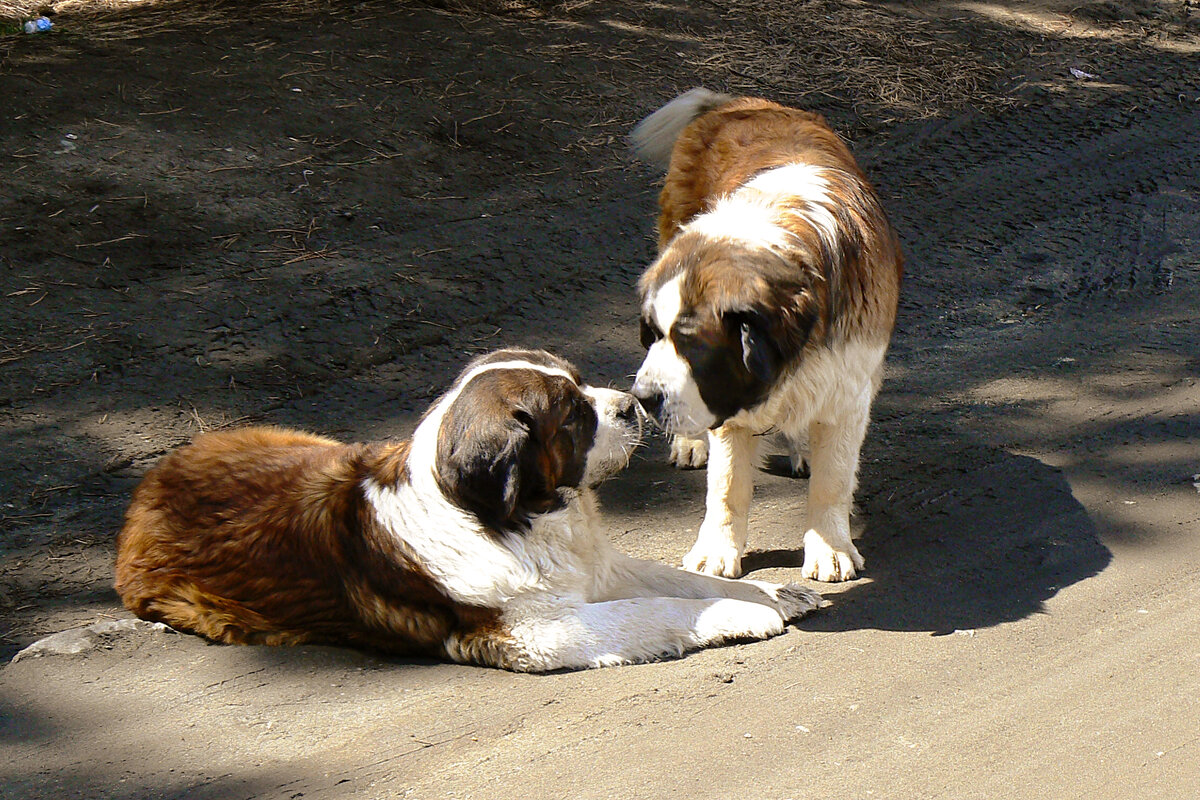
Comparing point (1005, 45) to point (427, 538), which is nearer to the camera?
point (427, 538)

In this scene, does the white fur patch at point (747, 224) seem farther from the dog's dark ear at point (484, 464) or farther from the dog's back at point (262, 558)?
the dog's back at point (262, 558)

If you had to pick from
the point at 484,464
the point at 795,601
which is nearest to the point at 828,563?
the point at 795,601

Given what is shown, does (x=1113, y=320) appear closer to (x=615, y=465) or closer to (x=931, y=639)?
(x=931, y=639)

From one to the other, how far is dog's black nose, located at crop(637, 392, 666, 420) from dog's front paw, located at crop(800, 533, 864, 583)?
40.1 inches

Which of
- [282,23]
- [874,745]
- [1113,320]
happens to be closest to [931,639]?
[874,745]

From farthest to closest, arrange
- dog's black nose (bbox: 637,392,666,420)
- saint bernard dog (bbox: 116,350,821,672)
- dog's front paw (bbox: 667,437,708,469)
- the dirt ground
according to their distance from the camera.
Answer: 1. dog's front paw (bbox: 667,437,708,469)
2. dog's black nose (bbox: 637,392,666,420)
3. saint bernard dog (bbox: 116,350,821,672)
4. the dirt ground

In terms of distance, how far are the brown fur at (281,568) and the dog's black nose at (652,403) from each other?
964 mm

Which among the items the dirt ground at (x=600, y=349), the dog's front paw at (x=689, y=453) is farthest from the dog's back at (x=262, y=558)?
the dog's front paw at (x=689, y=453)

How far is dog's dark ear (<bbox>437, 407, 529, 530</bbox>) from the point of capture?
12.7ft

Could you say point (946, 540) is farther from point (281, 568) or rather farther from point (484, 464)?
point (281, 568)

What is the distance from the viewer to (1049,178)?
872 cm

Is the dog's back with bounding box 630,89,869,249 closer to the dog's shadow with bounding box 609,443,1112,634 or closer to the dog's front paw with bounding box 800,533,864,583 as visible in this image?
the dog's shadow with bounding box 609,443,1112,634

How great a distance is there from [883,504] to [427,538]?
2329 millimetres

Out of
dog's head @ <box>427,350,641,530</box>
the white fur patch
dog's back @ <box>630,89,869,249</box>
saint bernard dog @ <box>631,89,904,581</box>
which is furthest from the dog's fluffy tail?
dog's head @ <box>427,350,641,530</box>
